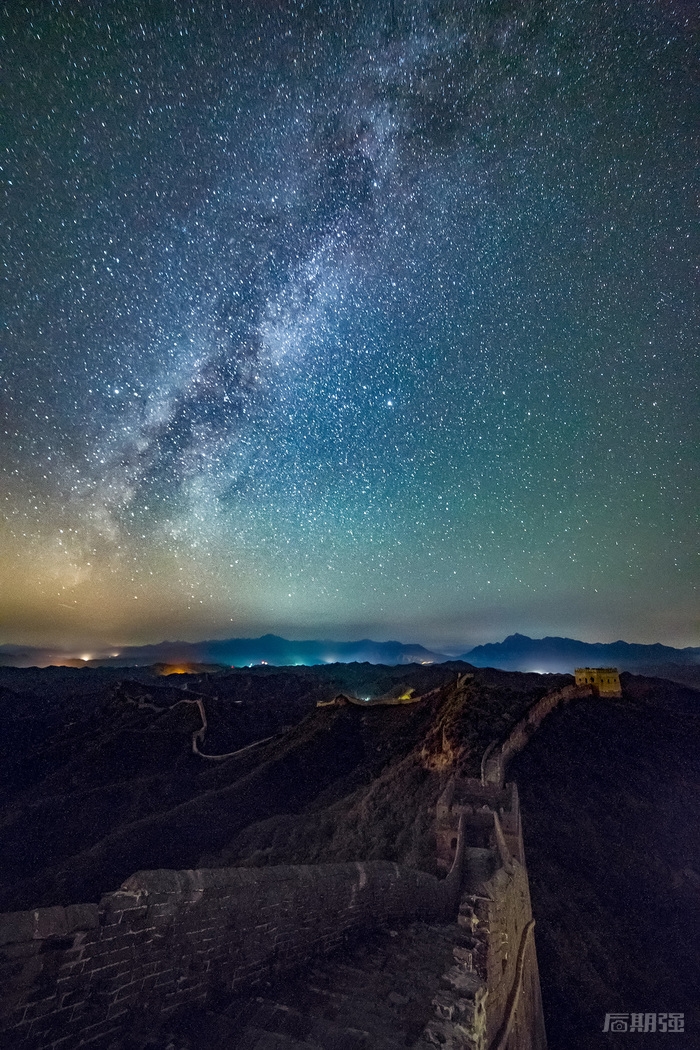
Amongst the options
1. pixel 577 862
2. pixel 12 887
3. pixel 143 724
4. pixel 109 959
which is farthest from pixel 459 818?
pixel 143 724

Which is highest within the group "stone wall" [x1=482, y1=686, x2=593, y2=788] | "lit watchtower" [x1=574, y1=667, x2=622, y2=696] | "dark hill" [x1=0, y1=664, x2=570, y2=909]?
"lit watchtower" [x1=574, y1=667, x2=622, y2=696]

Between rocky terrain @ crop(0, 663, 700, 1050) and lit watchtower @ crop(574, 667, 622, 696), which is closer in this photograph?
rocky terrain @ crop(0, 663, 700, 1050)

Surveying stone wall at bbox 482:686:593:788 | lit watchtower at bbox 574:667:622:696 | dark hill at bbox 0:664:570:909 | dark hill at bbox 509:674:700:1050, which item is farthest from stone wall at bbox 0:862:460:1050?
lit watchtower at bbox 574:667:622:696

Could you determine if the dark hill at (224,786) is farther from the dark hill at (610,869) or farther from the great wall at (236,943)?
the great wall at (236,943)

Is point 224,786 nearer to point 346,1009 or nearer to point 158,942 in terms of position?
point 346,1009

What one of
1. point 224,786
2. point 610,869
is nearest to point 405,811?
point 610,869

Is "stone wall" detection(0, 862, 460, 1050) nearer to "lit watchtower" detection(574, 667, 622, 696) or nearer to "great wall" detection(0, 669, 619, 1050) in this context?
"great wall" detection(0, 669, 619, 1050)
